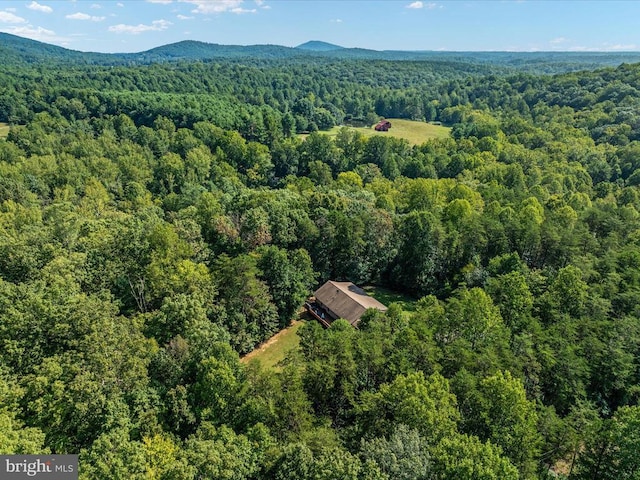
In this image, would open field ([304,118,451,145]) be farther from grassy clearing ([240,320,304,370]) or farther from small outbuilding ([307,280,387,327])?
grassy clearing ([240,320,304,370])

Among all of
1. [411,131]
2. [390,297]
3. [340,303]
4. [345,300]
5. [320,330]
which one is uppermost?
[411,131]

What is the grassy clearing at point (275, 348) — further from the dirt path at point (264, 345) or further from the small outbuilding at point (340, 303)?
the small outbuilding at point (340, 303)

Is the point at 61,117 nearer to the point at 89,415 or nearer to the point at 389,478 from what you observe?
the point at 89,415

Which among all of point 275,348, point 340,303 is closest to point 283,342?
point 275,348

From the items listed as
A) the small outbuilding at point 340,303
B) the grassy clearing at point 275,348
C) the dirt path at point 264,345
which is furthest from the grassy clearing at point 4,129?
the grassy clearing at point 275,348

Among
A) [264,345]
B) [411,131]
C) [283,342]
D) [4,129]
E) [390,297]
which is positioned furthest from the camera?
[411,131]

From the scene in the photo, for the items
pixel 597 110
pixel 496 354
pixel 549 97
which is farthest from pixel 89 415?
pixel 549 97

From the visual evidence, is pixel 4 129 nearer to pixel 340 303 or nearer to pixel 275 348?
pixel 275 348
